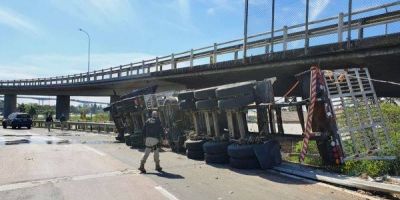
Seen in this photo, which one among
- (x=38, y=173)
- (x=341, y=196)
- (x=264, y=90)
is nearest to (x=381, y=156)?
(x=341, y=196)

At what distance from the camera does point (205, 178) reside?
1134cm

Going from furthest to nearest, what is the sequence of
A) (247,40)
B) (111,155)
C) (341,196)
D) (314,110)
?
(247,40), (111,155), (314,110), (341,196)

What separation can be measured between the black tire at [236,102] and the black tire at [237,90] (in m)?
0.13

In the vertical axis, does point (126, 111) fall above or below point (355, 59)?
below

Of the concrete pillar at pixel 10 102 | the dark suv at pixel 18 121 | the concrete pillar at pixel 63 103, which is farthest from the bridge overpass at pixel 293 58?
the concrete pillar at pixel 10 102

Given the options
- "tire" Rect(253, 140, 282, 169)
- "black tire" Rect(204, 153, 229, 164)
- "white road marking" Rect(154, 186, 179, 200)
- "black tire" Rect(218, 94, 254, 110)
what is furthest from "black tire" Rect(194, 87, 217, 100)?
"white road marking" Rect(154, 186, 179, 200)

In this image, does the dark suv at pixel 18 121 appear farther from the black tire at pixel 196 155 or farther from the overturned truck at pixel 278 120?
the black tire at pixel 196 155

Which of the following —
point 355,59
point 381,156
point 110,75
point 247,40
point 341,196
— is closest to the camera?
point 341,196

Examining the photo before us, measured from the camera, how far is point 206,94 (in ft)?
50.5

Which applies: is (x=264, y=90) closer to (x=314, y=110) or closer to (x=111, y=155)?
(x=314, y=110)

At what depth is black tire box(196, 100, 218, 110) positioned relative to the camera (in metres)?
15.0

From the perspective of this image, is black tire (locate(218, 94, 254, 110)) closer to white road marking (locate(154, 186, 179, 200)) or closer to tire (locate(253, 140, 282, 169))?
tire (locate(253, 140, 282, 169))

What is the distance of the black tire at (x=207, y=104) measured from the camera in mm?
15047

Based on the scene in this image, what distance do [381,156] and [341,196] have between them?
2910 millimetres
